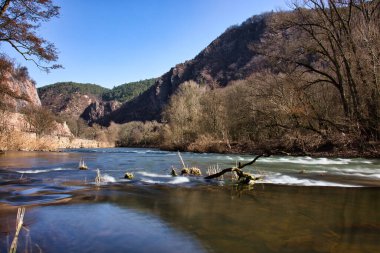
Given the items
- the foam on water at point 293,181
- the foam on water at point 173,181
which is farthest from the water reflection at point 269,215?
the foam on water at point 173,181

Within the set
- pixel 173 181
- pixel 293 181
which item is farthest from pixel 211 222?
pixel 293 181

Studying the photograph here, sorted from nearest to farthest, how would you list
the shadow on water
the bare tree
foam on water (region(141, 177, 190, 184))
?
the shadow on water
foam on water (region(141, 177, 190, 184))
the bare tree

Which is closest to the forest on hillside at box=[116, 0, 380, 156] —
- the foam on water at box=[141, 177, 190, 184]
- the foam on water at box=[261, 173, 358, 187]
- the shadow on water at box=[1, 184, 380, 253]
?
the foam on water at box=[261, 173, 358, 187]

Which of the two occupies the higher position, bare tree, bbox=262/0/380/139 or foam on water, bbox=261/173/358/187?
bare tree, bbox=262/0/380/139

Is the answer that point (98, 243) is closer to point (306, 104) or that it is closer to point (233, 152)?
point (306, 104)

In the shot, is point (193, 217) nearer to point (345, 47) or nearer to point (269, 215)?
point (269, 215)

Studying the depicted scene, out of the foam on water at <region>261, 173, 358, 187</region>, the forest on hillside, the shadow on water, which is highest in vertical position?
the forest on hillside

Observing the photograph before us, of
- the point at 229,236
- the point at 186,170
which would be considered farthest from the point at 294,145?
the point at 229,236

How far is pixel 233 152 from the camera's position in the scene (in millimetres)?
35750

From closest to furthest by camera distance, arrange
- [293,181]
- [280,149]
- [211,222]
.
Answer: [211,222]
[293,181]
[280,149]

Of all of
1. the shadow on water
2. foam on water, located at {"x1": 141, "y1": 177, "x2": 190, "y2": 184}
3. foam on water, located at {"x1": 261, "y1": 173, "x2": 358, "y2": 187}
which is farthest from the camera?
foam on water, located at {"x1": 141, "y1": 177, "x2": 190, "y2": 184}

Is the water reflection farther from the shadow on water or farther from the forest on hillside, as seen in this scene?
the forest on hillside

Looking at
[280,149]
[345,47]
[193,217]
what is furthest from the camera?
[280,149]

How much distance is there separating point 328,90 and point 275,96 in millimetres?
8200
